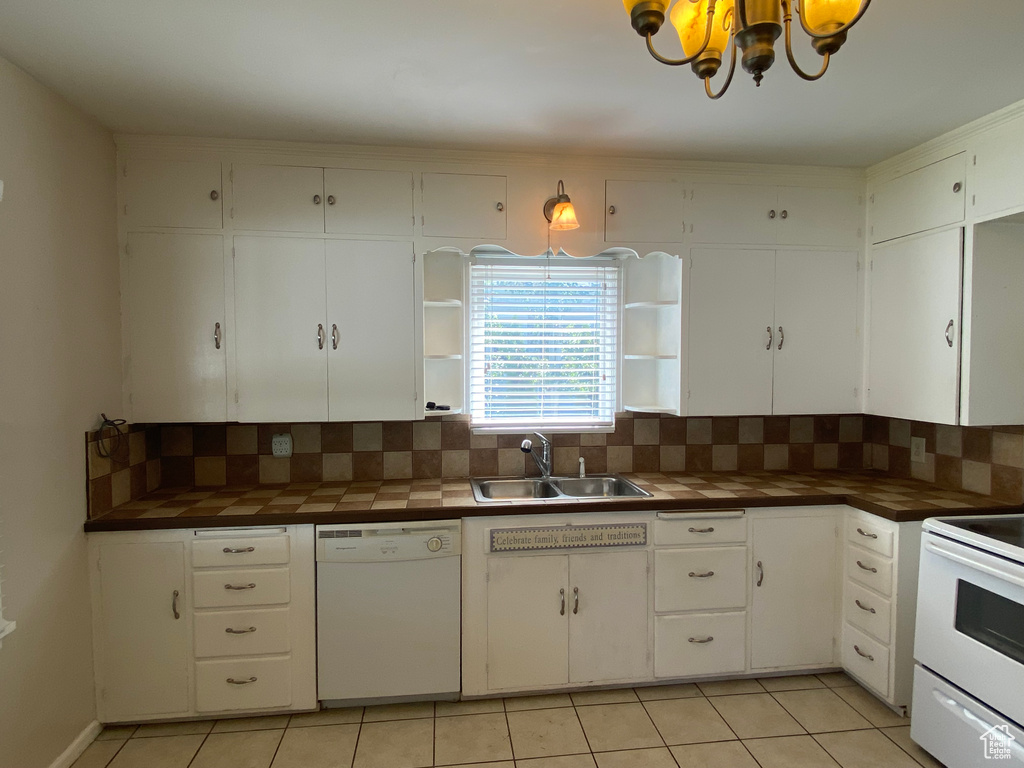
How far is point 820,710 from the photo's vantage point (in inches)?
97.1

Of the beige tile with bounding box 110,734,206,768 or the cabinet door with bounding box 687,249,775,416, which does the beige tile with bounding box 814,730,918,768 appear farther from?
the beige tile with bounding box 110,734,206,768

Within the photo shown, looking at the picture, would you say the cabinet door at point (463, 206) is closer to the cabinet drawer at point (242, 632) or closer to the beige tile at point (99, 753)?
the cabinet drawer at point (242, 632)

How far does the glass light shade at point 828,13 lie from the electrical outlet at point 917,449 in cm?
262

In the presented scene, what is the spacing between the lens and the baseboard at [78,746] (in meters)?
2.09

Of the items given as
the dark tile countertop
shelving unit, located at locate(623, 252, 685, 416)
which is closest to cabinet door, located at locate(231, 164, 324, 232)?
the dark tile countertop

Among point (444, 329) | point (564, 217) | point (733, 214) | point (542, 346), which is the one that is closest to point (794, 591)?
point (542, 346)

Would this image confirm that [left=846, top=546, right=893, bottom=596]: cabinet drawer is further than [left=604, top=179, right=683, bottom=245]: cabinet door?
No

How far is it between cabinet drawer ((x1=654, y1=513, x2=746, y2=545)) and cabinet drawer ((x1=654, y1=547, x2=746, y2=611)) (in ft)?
0.15

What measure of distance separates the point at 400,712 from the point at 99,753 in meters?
1.16

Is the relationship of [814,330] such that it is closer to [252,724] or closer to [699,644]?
[699,644]

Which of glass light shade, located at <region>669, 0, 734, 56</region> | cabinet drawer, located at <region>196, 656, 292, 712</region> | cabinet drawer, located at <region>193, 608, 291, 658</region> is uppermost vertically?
glass light shade, located at <region>669, 0, 734, 56</region>

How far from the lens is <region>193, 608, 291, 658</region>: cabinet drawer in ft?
7.74

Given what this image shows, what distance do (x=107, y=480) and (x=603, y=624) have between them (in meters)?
2.27

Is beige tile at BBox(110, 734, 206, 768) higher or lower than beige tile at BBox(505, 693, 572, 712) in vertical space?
lower
